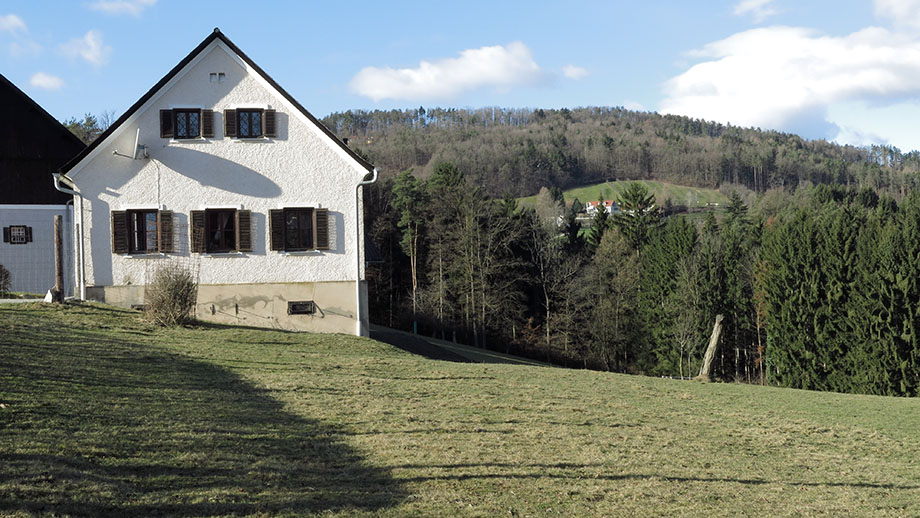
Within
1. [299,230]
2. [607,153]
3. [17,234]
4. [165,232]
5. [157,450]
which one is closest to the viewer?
[157,450]

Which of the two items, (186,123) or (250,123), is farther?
(250,123)

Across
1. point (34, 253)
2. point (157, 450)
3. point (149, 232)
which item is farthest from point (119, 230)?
point (157, 450)

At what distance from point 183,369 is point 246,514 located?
815 cm

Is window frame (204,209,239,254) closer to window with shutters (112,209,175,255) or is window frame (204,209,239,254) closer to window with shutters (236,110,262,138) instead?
window with shutters (112,209,175,255)

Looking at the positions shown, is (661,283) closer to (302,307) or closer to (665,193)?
(302,307)

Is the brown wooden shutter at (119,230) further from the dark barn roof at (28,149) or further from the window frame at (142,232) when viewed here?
the dark barn roof at (28,149)

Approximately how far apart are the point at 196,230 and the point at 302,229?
3.20 m

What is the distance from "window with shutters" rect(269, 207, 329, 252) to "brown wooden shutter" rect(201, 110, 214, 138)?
3166mm

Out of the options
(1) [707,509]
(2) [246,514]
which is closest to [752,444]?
(1) [707,509]

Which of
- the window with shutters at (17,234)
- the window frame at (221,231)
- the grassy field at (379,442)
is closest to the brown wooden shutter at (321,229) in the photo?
the window frame at (221,231)

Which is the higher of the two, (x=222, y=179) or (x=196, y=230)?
(x=222, y=179)

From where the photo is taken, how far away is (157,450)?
8070 mm

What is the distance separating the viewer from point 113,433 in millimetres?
8430

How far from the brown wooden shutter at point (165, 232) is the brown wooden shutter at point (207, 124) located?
2642 mm
